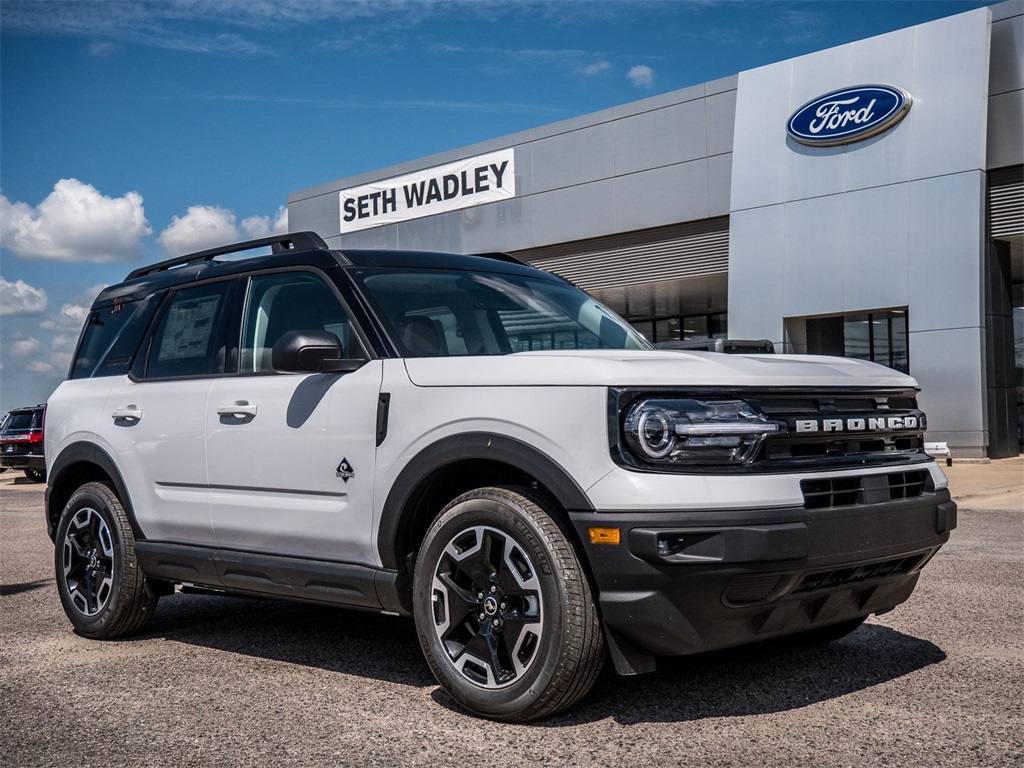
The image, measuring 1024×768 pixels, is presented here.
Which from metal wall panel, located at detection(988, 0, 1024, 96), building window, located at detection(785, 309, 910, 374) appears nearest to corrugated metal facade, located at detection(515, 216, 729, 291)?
building window, located at detection(785, 309, 910, 374)

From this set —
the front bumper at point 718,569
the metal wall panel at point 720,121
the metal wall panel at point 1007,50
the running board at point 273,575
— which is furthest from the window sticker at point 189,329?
the metal wall panel at point 720,121

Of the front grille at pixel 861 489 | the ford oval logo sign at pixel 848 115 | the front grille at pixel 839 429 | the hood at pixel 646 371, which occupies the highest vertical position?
the ford oval logo sign at pixel 848 115

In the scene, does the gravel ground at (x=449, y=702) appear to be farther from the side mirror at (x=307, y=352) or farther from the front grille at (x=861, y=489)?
the side mirror at (x=307, y=352)

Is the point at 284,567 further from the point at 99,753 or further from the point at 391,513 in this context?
the point at 99,753

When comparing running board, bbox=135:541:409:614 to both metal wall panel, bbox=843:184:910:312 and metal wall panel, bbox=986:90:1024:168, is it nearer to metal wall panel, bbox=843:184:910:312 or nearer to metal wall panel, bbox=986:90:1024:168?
metal wall panel, bbox=843:184:910:312

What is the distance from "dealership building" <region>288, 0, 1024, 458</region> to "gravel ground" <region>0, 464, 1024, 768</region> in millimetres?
16715

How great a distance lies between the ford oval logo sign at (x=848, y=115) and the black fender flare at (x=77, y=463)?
19692 mm

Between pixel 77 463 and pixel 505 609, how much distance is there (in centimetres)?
340

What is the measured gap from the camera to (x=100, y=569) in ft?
19.7

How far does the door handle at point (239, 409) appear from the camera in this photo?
507 centimetres

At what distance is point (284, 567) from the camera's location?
4859 millimetres

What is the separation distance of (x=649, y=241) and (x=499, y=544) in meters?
24.5

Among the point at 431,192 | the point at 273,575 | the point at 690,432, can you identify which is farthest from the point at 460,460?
the point at 431,192

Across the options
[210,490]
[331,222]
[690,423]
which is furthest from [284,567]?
[331,222]
